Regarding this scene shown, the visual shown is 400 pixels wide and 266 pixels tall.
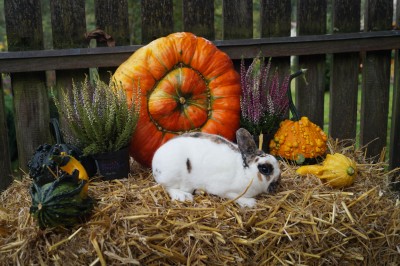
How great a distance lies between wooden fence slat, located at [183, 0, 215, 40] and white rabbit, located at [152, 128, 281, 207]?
1.22m

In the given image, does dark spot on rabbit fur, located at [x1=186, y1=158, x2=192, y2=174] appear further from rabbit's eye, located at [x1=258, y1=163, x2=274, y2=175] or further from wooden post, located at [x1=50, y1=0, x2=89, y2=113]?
wooden post, located at [x1=50, y1=0, x2=89, y2=113]

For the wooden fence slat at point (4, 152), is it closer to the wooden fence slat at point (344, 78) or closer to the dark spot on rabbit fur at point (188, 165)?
the dark spot on rabbit fur at point (188, 165)

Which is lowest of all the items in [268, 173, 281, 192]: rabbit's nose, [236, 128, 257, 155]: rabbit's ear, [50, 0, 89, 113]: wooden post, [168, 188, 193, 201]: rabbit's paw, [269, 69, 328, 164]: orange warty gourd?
[168, 188, 193, 201]: rabbit's paw

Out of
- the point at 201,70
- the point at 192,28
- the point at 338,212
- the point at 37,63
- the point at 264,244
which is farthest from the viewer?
the point at 192,28

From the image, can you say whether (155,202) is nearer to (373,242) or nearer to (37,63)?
(373,242)

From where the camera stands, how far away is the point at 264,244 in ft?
6.10

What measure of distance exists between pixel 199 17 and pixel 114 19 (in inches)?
21.6

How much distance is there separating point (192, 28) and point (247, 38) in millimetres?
378

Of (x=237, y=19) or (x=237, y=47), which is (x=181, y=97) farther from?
(x=237, y=19)

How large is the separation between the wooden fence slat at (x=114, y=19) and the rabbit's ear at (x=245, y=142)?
1.38 m

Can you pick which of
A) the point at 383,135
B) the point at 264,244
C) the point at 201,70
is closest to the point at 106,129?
the point at 201,70

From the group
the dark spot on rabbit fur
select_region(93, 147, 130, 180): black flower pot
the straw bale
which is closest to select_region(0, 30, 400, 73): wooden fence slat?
select_region(93, 147, 130, 180): black flower pot

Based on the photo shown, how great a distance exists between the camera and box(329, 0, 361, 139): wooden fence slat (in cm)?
324

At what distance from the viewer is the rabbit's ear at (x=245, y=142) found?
197cm
